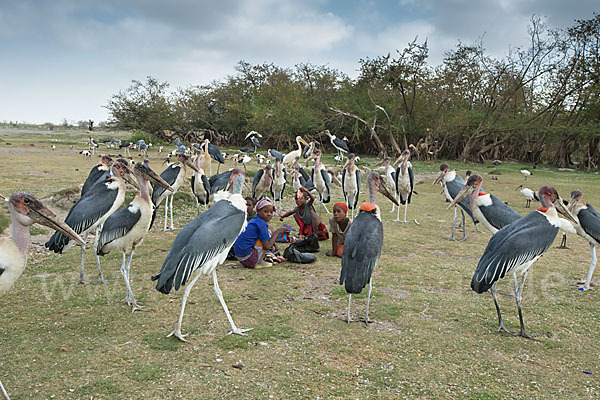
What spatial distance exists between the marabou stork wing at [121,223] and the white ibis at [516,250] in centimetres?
362

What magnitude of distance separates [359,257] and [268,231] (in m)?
2.10

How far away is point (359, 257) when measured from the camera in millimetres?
4359

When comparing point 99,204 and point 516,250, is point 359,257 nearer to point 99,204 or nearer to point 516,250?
point 516,250

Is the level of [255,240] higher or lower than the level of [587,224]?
lower

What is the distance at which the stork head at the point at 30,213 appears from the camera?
335 cm

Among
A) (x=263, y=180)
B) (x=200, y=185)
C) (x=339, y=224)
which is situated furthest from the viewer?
(x=263, y=180)

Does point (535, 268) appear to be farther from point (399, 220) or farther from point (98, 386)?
point (98, 386)

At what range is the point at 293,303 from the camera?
4.95 metres

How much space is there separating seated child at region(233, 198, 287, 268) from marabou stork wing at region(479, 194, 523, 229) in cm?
316

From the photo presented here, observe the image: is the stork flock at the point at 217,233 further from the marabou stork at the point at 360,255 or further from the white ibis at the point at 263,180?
the white ibis at the point at 263,180

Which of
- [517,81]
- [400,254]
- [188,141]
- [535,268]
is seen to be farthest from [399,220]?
[188,141]

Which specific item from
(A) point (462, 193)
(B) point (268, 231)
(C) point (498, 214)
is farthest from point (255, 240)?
(C) point (498, 214)

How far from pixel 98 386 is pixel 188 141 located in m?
30.5

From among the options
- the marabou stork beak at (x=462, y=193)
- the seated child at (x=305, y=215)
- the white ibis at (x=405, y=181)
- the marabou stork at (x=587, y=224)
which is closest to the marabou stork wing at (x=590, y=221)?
the marabou stork at (x=587, y=224)
